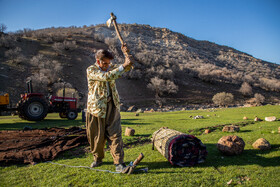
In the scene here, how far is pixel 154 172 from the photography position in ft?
10.7

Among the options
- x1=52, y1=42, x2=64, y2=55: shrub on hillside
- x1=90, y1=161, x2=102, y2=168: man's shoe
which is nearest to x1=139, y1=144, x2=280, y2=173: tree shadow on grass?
x1=90, y1=161, x2=102, y2=168: man's shoe

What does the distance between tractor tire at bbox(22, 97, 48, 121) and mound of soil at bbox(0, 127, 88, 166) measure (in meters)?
4.10

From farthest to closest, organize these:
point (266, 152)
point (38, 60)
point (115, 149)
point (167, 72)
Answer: point (167, 72), point (38, 60), point (266, 152), point (115, 149)

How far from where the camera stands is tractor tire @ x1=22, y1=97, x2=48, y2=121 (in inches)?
405

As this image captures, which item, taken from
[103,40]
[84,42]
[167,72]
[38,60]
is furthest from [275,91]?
[38,60]

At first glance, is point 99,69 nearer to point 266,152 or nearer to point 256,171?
point 256,171

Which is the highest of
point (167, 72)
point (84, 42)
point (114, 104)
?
point (84, 42)

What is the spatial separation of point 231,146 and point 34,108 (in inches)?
438

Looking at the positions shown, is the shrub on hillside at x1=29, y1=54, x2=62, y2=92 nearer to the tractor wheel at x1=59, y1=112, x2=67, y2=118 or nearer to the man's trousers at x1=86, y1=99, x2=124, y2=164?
the tractor wheel at x1=59, y1=112, x2=67, y2=118

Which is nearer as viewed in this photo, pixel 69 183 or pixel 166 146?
pixel 69 183

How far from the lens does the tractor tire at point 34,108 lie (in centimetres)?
1029

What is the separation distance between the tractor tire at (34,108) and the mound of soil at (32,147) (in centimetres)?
410

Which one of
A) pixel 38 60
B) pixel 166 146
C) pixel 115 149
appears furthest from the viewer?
pixel 38 60

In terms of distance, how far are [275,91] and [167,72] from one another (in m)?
32.0
